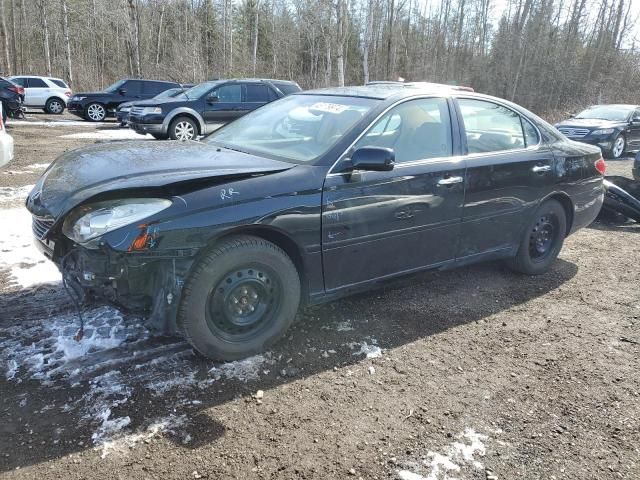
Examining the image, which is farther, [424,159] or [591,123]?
[591,123]

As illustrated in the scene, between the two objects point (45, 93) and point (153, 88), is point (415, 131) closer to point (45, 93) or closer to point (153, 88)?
point (153, 88)

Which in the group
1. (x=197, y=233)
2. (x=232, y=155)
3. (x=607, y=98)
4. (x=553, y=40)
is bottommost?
(x=197, y=233)

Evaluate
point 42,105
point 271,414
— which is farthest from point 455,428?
point 42,105

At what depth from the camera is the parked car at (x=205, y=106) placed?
12.9 m

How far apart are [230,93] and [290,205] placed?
1095cm

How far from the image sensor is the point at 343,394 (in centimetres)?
296

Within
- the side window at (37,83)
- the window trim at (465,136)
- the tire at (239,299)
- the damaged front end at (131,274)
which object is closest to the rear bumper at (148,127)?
the window trim at (465,136)

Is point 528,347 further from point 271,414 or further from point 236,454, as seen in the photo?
point 236,454

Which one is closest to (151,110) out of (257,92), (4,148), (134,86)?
(257,92)

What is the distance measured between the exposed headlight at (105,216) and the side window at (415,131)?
1.47 m

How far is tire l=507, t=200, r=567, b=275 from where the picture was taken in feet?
15.6

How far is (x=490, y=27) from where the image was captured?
1797 inches

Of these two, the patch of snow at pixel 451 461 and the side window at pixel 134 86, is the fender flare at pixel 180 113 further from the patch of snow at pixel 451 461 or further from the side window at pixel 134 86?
the patch of snow at pixel 451 461

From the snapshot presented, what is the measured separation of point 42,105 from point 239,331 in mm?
22994
